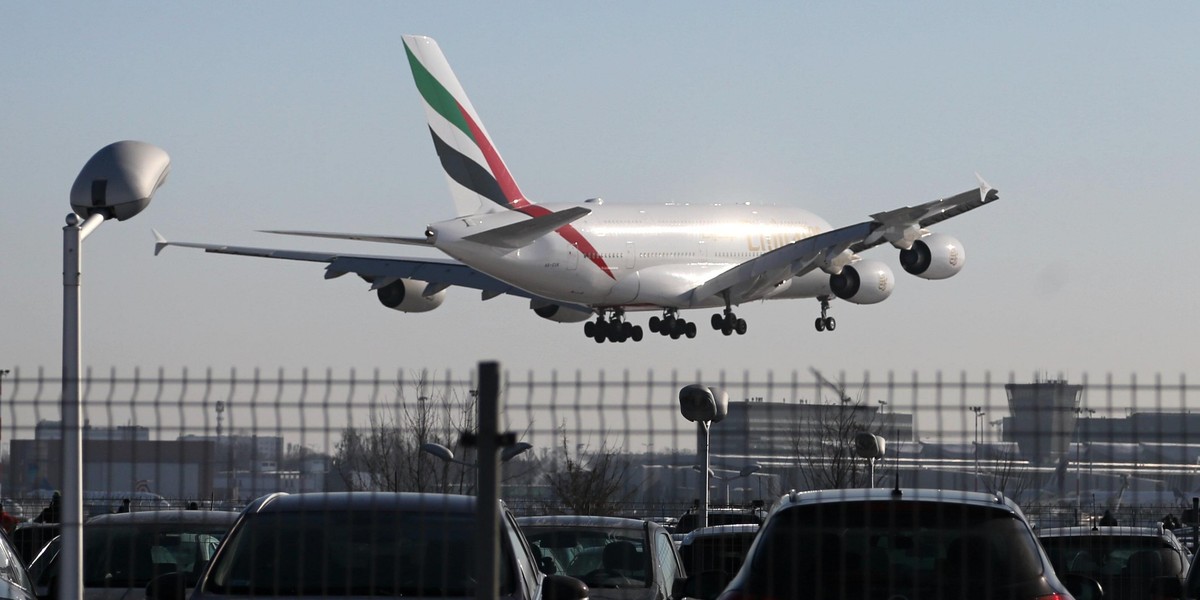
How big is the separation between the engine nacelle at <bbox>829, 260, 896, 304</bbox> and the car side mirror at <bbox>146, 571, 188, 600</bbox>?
43.5 metres

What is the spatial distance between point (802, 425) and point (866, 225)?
39.8 metres

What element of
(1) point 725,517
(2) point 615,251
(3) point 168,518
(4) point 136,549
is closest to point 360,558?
(3) point 168,518

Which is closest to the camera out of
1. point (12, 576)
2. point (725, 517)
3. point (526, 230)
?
point (12, 576)

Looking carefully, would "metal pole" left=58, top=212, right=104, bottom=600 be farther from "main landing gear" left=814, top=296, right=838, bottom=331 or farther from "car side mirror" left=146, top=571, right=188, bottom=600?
"main landing gear" left=814, top=296, right=838, bottom=331

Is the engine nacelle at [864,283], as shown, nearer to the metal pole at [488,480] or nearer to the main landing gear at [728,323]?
the main landing gear at [728,323]

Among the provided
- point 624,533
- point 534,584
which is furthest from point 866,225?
point 534,584

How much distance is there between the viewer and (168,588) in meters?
8.29

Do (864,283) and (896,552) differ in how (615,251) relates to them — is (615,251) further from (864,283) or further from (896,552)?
(896,552)

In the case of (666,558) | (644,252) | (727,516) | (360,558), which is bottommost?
(727,516)

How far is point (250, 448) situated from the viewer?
7.90 metres

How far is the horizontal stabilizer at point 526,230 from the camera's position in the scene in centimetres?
4403

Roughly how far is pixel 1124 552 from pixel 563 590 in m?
6.11

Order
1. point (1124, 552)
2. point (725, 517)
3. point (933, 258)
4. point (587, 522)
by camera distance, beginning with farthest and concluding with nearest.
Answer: point (933, 258)
point (725, 517)
point (1124, 552)
point (587, 522)

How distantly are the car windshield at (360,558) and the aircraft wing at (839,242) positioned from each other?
1502 inches
